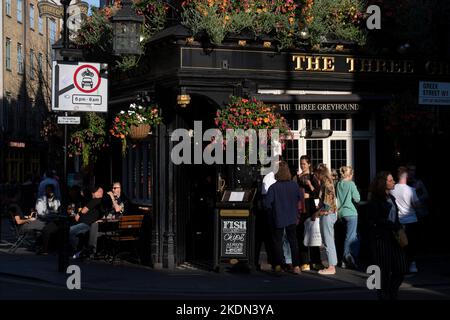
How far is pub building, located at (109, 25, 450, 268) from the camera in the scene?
49.9 feet

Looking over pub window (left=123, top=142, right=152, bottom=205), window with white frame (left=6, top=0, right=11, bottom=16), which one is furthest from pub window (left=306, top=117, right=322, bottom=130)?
window with white frame (left=6, top=0, right=11, bottom=16)

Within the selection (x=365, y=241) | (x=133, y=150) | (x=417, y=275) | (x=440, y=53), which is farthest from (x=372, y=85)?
(x=133, y=150)

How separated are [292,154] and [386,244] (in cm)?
637

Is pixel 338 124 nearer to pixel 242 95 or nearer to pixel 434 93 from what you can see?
pixel 434 93

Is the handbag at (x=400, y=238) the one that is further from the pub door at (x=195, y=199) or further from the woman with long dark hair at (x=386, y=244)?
the pub door at (x=195, y=199)

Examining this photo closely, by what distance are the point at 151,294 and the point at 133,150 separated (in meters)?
6.48

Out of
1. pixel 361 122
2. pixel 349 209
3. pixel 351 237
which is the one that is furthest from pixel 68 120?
pixel 361 122

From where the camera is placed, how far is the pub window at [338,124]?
1652 cm

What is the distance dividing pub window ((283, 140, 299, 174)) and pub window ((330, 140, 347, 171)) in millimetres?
766

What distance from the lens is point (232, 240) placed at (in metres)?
14.4

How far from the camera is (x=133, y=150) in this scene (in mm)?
18391

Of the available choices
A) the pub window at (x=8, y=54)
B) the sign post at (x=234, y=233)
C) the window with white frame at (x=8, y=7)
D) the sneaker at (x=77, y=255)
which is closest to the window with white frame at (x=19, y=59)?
the pub window at (x=8, y=54)

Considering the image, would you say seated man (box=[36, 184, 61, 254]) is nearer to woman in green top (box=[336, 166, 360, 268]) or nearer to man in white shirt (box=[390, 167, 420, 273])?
woman in green top (box=[336, 166, 360, 268])

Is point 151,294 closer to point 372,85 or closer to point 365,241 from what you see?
point 365,241
